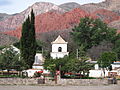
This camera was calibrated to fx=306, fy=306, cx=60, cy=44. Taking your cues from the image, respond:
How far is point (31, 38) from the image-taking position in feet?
151

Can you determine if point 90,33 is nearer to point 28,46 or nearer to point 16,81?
point 28,46

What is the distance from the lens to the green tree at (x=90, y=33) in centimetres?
7318

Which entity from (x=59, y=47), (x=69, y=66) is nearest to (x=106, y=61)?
(x=59, y=47)

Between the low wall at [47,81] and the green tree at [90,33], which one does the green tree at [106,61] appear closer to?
the green tree at [90,33]

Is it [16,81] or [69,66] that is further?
[69,66]

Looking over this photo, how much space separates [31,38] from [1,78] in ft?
43.2

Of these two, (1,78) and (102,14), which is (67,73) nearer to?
(1,78)

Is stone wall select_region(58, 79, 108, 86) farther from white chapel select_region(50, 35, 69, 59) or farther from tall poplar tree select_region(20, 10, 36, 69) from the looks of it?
white chapel select_region(50, 35, 69, 59)

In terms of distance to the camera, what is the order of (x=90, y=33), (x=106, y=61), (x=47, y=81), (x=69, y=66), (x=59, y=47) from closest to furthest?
(x=47, y=81)
(x=69, y=66)
(x=59, y=47)
(x=106, y=61)
(x=90, y=33)

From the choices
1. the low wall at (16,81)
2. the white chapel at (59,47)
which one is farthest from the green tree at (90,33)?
the low wall at (16,81)

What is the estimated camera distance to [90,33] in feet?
244

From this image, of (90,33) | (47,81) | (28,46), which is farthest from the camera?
(90,33)

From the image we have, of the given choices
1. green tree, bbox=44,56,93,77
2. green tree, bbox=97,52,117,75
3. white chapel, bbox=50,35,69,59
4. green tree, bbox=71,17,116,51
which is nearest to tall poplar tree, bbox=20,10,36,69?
white chapel, bbox=50,35,69,59

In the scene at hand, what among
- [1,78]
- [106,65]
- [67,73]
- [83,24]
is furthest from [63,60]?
[83,24]
